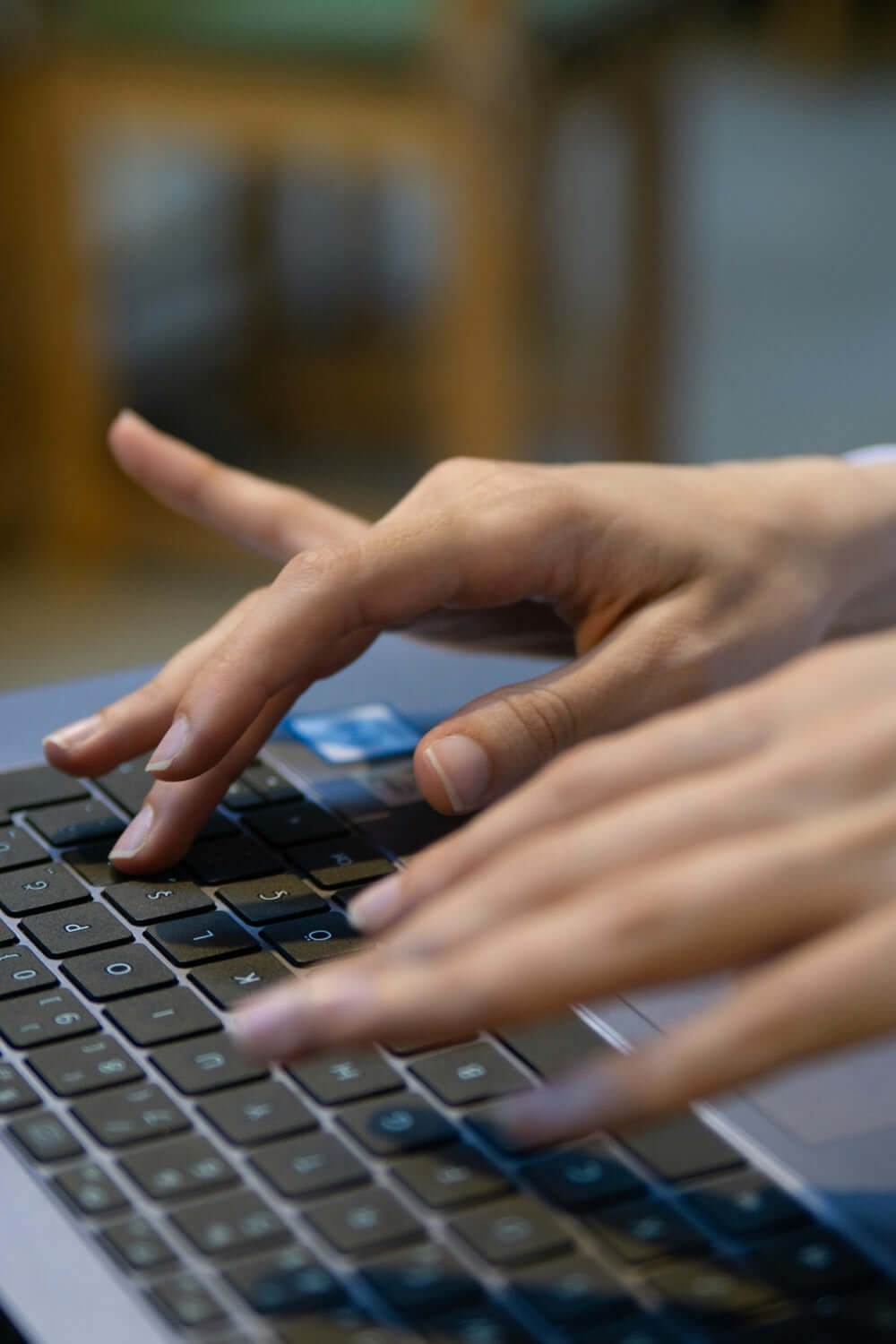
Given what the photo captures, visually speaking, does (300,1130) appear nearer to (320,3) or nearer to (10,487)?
(320,3)

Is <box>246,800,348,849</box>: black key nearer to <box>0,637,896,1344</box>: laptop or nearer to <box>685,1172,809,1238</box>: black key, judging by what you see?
<box>0,637,896,1344</box>: laptop

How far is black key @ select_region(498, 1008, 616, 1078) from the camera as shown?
0.39 m

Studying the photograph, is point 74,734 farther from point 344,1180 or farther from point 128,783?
point 344,1180

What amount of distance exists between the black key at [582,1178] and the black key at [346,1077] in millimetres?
48

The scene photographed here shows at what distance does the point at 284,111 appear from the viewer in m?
1.90

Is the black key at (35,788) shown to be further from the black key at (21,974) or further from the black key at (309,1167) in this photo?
the black key at (309,1167)

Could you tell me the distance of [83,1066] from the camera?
1.28 ft

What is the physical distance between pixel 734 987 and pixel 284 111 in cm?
176

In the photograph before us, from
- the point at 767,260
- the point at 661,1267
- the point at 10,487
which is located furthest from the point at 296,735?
the point at 767,260

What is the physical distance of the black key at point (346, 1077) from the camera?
38 cm

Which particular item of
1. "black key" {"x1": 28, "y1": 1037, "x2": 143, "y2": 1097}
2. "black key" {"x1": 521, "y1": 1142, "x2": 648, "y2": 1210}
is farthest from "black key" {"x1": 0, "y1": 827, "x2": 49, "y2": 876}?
"black key" {"x1": 521, "y1": 1142, "x2": 648, "y2": 1210}

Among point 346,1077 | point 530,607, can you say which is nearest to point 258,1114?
point 346,1077

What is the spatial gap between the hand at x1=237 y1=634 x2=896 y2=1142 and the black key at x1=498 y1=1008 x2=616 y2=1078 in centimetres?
6

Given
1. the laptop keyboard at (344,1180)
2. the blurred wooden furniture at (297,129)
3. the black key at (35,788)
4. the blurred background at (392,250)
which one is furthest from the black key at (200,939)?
the blurred wooden furniture at (297,129)
